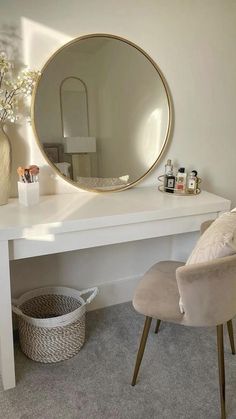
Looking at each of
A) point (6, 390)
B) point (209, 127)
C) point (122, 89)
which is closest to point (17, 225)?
point (6, 390)

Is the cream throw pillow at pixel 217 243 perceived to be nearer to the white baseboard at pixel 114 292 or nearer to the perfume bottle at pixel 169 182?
the perfume bottle at pixel 169 182

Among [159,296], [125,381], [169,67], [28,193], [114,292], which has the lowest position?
[125,381]

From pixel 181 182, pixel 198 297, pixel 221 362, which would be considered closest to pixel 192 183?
pixel 181 182

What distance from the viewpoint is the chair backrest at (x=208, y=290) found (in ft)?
3.93

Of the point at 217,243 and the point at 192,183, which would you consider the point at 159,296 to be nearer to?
the point at 217,243

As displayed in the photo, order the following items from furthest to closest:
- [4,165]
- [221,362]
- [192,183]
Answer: [192,183], [4,165], [221,362]

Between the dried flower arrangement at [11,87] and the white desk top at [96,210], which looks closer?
the white desk top at [96,210]

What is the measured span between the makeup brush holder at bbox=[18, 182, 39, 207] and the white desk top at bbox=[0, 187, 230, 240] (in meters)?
0.03

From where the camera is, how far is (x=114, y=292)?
224 cm

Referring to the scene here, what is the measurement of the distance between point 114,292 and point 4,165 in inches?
45.0

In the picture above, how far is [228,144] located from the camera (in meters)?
2.30

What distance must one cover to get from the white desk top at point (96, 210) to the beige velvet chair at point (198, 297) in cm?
35

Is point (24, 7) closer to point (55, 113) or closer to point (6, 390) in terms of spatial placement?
point (55, 113)

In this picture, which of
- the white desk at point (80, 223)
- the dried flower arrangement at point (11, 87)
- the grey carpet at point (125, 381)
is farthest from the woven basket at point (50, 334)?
the dried flower arrangement at point (11, 87)
